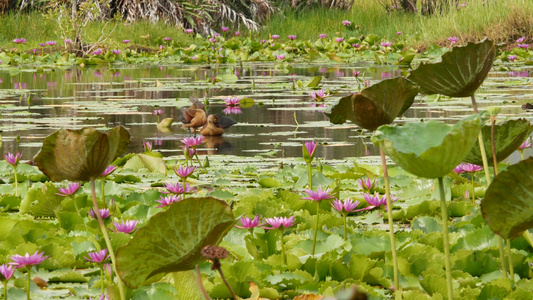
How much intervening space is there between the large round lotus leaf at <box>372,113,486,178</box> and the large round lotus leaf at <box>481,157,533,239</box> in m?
0.10

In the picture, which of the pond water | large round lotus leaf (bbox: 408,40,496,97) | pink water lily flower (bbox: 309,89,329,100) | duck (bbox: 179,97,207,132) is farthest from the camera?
pink water lily flower (bbox: 309,89,329,100)

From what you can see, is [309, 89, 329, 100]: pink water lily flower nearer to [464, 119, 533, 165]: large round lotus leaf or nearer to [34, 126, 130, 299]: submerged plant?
[464, 119, 533, 165]: large round lotus leaf

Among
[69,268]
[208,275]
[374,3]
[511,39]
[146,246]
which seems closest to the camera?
[146,246]

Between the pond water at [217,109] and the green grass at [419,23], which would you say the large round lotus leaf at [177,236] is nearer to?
the pond water at [217,109]

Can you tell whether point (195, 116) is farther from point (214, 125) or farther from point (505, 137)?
point (505, 137)

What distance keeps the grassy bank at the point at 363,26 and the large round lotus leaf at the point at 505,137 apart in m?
10.0

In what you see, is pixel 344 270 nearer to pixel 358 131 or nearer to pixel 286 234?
pixel 286 234

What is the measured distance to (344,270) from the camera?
72.5 inches

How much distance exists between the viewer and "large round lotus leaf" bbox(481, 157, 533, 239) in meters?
1.30

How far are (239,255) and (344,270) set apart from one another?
0.35 meters

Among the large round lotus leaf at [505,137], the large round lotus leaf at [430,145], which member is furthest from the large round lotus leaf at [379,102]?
the large round lotus leaf at [430,145]

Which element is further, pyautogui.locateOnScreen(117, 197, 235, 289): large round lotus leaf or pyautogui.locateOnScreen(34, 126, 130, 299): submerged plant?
pyautogui.locateOnScreen(34, 126, 130, 299): submerged plant

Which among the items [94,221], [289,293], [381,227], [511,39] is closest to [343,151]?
[381,227]

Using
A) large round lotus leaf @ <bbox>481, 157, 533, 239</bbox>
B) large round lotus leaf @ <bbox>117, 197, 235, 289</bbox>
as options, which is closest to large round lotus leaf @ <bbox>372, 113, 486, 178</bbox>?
large round lotus leaf @ <bbox>481, 157, 533, 239</bbox>
